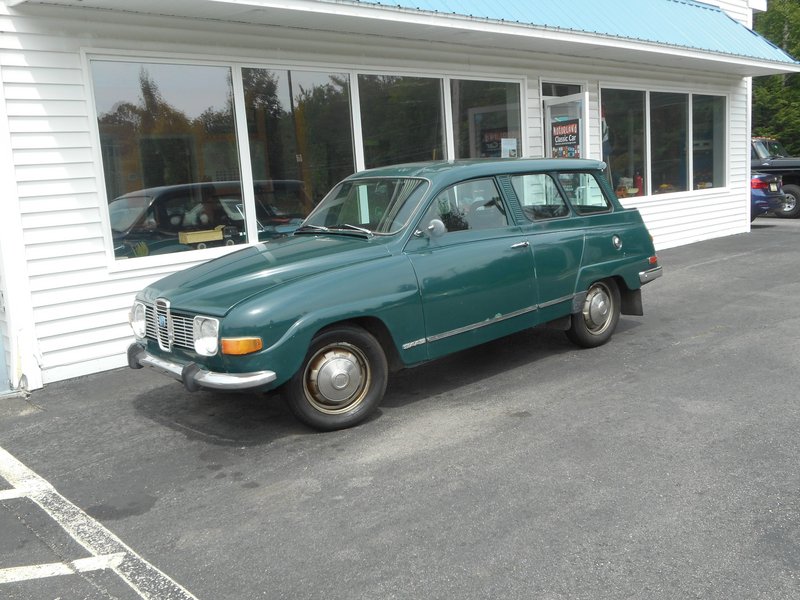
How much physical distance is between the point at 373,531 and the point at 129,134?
16.8ft

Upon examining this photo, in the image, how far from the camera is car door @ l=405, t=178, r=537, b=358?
202 inches

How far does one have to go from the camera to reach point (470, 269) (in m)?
5.33

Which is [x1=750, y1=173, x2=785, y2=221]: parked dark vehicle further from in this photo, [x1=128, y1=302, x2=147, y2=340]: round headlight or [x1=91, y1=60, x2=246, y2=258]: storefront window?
[x1=128, y1=302, x2=147, y2=340]: round headlight

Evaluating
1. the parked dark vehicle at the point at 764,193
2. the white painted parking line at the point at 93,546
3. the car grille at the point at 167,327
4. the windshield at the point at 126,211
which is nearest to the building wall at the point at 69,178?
the windshield at the point at 126,211

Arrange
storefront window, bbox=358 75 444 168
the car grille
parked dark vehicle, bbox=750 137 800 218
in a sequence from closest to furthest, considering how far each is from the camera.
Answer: the car grille
storefront window, bbox=358 75 444 168
parked dark vehicle, bbox=750 137 800 218

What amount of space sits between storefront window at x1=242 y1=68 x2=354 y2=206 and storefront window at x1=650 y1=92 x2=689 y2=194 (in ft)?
22.3

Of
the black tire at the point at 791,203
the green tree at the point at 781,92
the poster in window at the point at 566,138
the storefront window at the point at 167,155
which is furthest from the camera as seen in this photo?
the green tree at the point at 781,92

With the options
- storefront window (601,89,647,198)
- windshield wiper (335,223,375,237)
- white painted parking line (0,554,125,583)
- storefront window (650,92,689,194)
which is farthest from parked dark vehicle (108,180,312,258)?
storefront window (650,92,689,194)

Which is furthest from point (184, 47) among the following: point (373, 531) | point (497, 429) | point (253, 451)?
point (373, 531)

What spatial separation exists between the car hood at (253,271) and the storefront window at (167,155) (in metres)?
2.16

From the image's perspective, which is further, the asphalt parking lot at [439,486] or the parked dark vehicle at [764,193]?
the parked dark vehicle at [764,193]

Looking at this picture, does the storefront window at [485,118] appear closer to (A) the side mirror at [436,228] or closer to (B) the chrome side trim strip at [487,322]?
(B) the chrome side trim strip at [487,322]

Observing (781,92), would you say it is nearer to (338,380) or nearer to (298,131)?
(298,131)

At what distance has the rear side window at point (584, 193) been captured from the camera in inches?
250
